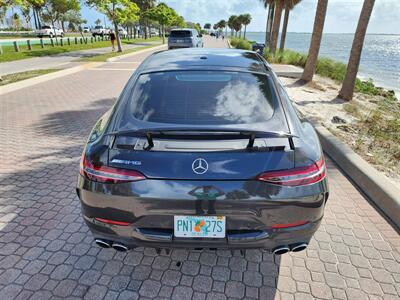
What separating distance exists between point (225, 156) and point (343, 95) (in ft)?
31.2

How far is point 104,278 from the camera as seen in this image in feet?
8.55

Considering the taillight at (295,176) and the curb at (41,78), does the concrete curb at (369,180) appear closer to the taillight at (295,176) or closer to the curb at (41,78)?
the taillight at (295,176)

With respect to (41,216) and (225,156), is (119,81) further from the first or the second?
(225,156)

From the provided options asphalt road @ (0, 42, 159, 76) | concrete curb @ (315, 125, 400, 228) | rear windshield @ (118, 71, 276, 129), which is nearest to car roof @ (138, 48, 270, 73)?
rear windshield @ (118, 71, 276, 129)

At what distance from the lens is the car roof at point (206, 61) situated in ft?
9.63

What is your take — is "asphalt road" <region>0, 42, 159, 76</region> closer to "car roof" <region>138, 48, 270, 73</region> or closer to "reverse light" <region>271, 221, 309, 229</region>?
"car roof" <region>138, 48, 270, 73</region>

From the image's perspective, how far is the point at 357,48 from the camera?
9.59 meters

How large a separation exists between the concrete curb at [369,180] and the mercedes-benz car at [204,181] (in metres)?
1.81

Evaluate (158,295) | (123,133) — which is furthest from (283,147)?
(158,295)

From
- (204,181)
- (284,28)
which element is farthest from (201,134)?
(284,28)

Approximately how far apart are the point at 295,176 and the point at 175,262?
1385 mm

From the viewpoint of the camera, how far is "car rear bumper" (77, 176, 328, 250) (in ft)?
6.75

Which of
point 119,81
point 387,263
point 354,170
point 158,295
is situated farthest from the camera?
point 119,81

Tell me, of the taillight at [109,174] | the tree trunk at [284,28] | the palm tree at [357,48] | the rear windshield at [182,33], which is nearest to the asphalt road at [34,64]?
the rear windshield at [182,33]
